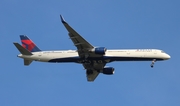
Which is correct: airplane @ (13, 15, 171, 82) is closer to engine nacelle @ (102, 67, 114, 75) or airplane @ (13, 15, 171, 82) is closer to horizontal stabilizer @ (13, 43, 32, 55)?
horizontal stabilizer @ (13, 43, 32, 55)

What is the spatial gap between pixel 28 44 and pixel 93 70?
54.3ft

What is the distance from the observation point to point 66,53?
9338 cm

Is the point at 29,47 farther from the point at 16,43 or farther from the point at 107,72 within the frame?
the point at 107,72

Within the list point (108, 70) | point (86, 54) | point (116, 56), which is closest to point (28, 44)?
point (86, 54)

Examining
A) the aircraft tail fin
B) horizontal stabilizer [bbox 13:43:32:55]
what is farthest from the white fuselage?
the aircraft tail fin

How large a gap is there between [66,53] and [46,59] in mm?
5028

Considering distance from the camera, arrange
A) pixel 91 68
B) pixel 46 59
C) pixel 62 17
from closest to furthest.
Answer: pixel 62 17
pixel 46 59
pixel 91 68

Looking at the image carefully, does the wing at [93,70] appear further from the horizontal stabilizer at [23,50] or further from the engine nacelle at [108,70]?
the horizontal stabilizer at [23,50]

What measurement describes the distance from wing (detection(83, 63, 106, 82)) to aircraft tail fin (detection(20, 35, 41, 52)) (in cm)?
1205

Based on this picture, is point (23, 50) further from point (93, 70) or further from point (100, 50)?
point (93, 70)

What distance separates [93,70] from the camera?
102562mm

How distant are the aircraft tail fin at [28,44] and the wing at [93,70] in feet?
39.5

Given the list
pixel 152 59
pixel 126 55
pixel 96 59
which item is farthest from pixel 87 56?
pixel 152 59

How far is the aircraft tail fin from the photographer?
98.5 metres
